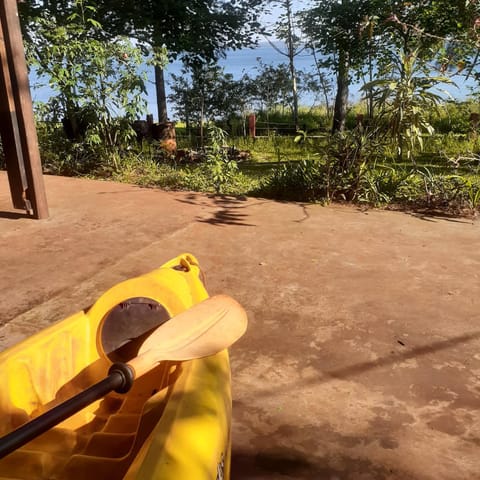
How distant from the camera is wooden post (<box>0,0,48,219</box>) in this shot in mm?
4188

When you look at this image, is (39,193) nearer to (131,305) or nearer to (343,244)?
(343,244)

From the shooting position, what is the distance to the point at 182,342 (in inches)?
63.9

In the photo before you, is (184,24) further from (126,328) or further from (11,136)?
(126,328)

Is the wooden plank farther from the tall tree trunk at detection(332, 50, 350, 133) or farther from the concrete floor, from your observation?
the tall tree trunk at detection(332, 50, 350, 133)

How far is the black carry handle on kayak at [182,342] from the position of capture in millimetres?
1289

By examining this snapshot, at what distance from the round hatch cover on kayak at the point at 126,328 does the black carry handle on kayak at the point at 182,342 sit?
22cm

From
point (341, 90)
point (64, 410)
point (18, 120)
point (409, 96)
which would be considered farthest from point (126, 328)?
point (341, 90)

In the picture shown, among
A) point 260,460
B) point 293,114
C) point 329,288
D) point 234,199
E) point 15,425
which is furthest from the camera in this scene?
point 293,114

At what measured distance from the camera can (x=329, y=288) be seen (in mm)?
3246

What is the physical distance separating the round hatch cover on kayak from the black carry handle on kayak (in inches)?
8.8

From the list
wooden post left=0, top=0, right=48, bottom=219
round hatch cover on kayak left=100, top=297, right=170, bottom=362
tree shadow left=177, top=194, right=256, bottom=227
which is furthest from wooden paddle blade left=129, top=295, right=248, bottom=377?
wooden post left=0, top=0, right=48, bottom=219

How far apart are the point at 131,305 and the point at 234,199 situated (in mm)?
3770

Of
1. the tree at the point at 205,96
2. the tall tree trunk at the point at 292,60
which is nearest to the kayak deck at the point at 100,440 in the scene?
the tree at the point at 205,96

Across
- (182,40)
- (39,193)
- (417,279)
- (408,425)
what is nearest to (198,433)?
(408,425)
